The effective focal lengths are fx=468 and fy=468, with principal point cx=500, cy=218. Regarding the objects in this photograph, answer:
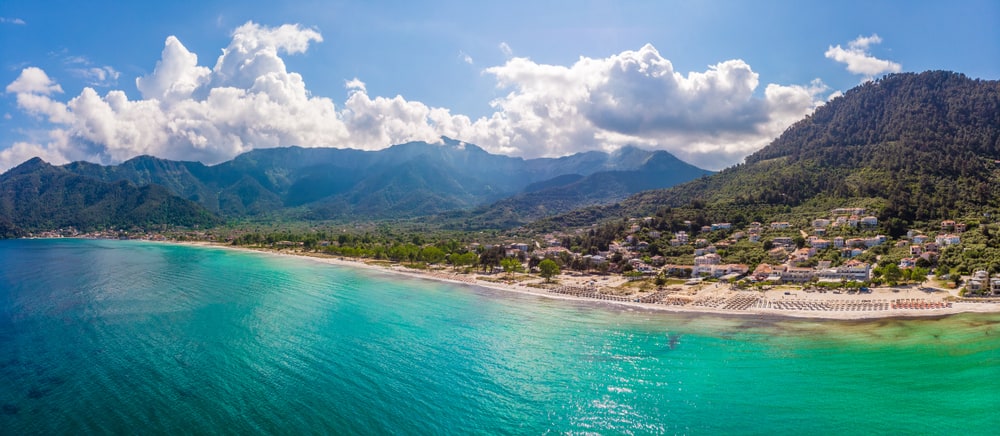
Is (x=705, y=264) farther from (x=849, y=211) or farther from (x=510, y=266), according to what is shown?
(x=849, y=211)

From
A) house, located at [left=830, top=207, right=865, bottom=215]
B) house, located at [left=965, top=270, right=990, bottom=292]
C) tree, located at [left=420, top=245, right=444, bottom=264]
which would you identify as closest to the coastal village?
house, located at [left=965, top=270, right=990, bottom=292]

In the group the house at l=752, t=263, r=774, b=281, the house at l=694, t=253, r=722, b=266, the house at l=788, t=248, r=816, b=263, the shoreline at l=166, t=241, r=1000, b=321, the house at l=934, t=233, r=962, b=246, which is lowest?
the shoreline at l=166, t=241, r=1000, b=321

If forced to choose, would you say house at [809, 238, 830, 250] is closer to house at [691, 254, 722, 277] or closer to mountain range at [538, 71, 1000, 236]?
mountain range at [538, 71, 1000, 236]

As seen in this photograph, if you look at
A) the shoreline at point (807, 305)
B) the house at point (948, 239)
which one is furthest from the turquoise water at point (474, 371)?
the house at point (948, 239)

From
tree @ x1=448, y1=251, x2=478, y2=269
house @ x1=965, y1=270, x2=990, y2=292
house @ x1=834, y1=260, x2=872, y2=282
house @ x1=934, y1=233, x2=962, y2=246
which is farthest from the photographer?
tree @ x1=448, y1=251, x2=478, y2=269

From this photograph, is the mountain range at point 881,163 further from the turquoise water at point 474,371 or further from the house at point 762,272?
the turquoise water at point 474,371

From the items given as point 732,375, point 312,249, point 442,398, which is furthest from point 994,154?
point 312,249

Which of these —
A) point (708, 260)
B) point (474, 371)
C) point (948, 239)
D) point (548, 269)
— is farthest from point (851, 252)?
point (474, 371)

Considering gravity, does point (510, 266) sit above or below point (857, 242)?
below

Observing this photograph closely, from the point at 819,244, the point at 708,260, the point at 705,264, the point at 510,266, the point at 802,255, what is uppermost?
the point at 819,244
